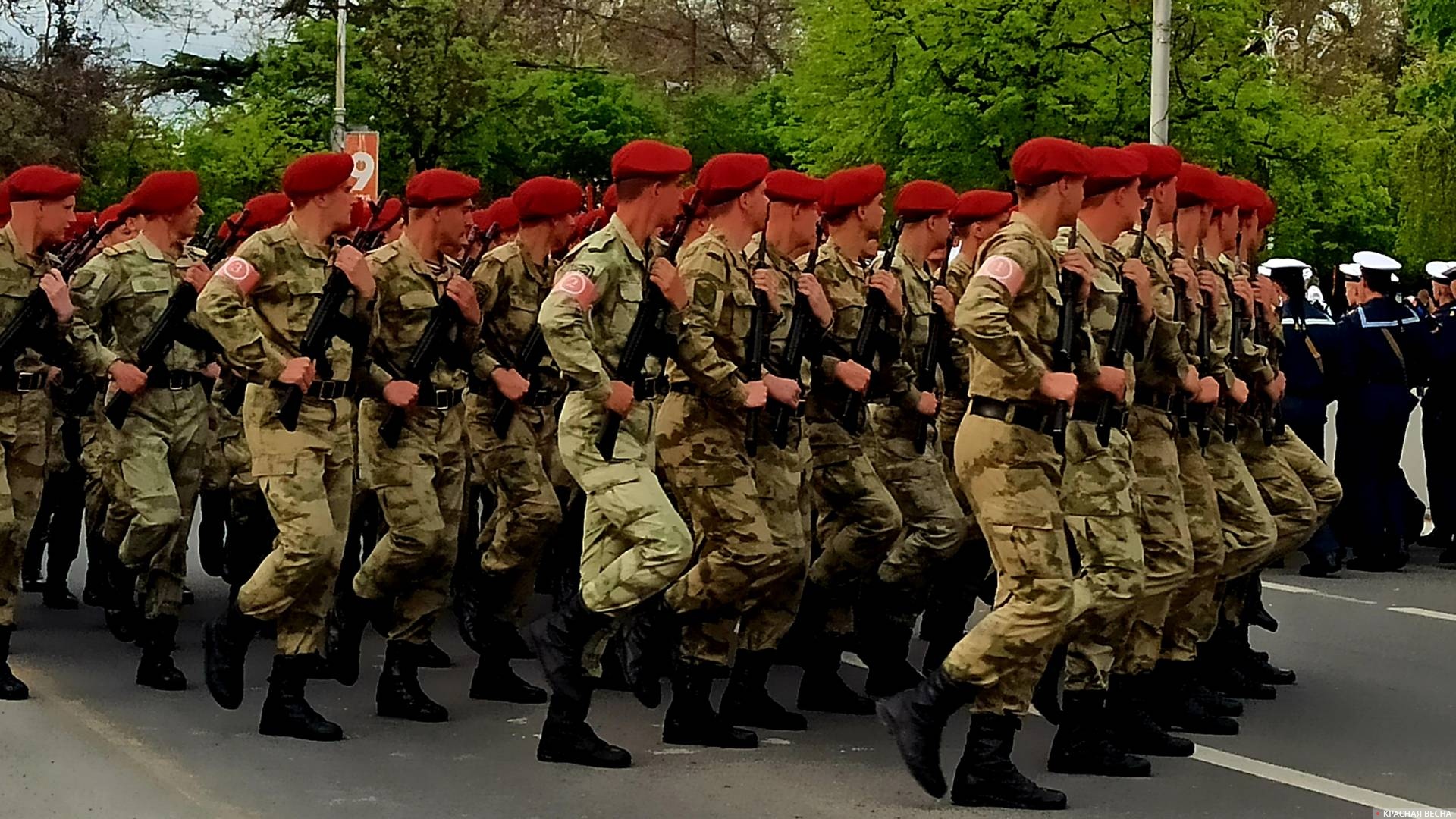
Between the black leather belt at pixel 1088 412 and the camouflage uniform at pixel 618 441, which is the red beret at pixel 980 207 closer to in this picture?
the camouflage uniform at pixel 618 441

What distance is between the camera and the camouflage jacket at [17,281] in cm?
916

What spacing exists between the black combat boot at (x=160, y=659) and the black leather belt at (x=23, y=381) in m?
1.06

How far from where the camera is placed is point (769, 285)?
8.29m

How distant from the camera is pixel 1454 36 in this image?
22203mm

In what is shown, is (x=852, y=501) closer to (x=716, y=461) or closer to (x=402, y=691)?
(x=716, y=461)

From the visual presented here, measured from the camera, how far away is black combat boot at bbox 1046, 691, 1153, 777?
7555mm

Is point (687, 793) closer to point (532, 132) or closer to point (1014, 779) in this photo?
point (1014, 779)

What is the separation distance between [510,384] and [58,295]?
1.83 meters

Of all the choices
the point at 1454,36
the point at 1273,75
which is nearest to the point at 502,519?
the point at 1454,36

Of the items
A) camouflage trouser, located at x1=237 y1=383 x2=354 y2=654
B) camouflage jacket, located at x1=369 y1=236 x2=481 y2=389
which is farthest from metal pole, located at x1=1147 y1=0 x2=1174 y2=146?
camouflage trouser, located at x1=237 y1=383 x2=354 y2=654

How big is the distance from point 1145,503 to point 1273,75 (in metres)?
19.6

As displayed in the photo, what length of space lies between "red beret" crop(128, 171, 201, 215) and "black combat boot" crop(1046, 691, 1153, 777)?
15.3ft

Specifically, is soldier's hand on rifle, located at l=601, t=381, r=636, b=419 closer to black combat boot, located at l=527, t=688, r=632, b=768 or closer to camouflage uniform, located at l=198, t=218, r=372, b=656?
black combat boot, located at l=527, t=688, r=632, b=768

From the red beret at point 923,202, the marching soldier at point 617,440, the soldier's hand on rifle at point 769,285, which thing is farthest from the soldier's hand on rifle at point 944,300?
the marching soldier at point 617,440
